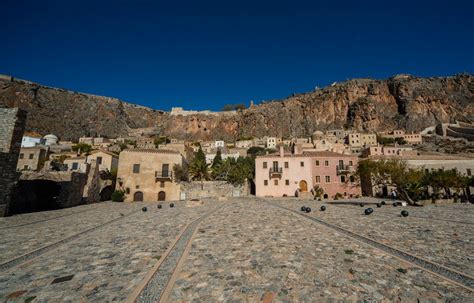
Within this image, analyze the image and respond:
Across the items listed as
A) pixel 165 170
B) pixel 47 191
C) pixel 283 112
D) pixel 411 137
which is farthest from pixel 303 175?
pixel 283 112

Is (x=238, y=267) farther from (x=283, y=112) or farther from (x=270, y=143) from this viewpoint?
(x=283, y=112)

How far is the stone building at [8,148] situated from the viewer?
1661 cm

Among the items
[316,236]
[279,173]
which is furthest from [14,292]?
[279,173]

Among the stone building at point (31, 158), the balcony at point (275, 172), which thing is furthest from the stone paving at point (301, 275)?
the stone building at point (31, 158)

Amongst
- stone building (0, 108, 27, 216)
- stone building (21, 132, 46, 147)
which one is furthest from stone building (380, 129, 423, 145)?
stone building (21, 132, 46, 147)

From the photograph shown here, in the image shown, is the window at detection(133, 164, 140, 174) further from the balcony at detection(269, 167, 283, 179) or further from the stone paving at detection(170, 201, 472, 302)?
the stone paving at detection(170, 201, 472, 302)

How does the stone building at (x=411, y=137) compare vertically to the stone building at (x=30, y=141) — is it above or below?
above

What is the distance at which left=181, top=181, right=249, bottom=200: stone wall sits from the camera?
40.3 metres

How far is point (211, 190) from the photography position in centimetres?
4291

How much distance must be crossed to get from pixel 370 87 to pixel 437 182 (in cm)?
14098

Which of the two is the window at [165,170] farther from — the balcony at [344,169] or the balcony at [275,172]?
the balcony at [344,169]

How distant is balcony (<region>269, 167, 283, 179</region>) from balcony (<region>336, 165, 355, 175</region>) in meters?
11.4

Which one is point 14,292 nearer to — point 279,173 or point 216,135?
point 279,173

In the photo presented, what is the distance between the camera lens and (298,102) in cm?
15962
